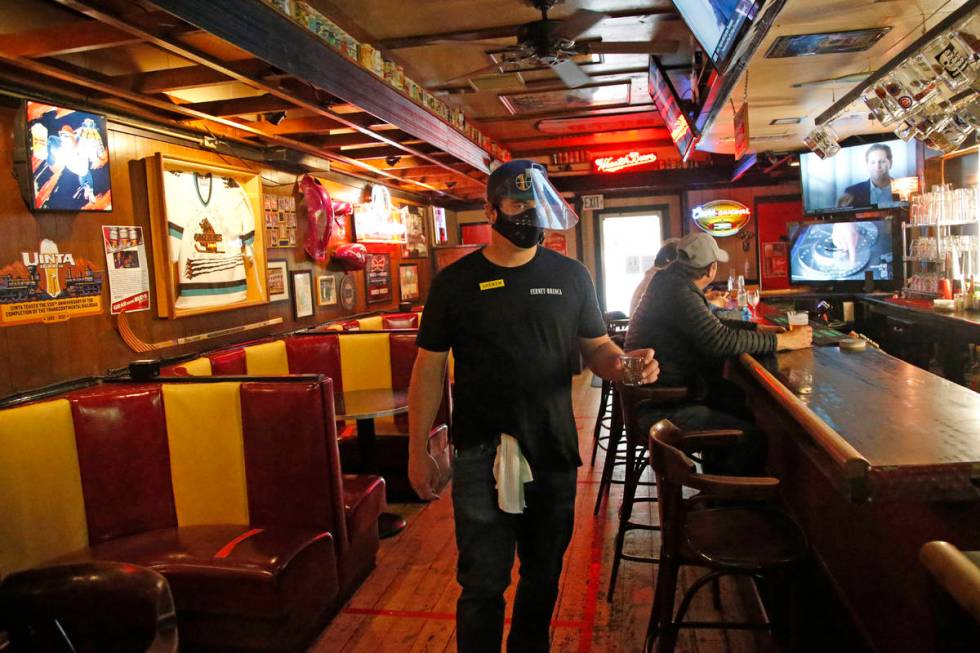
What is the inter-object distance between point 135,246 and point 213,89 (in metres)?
1.27

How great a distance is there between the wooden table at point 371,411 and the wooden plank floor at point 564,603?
158 mm

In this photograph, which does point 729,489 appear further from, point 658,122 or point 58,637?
point 658,122

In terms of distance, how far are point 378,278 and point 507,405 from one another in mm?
5939

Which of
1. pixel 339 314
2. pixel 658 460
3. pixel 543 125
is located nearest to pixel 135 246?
pixel 339 314

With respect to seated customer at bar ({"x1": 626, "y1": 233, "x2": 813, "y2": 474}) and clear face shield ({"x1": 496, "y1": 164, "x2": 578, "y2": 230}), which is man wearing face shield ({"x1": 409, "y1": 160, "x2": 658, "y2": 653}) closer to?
clear face shield ({"x1": 496, "y1": 164, "x2": 578, "y2": 230})

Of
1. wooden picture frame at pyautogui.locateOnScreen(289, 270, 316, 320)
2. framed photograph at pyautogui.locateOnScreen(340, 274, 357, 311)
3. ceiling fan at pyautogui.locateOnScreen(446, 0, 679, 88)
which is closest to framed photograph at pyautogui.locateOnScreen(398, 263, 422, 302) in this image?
framed photograph at pyautogui.locateOnScreen(340, 274, 357, 311)

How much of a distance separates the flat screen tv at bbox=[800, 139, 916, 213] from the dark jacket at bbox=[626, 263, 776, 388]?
5.69 meters

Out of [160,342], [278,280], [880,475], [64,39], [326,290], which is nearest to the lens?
[880,475]

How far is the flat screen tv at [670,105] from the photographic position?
526 cm

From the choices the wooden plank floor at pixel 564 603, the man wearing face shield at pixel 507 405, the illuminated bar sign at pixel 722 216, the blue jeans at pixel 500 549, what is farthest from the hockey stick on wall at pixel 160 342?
the illuminated bar sign at pixel 722 216

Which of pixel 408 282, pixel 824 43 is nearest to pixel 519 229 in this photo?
pixel 824 43

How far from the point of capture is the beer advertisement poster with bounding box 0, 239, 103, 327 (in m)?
3.23

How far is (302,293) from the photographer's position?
6039 millimetres

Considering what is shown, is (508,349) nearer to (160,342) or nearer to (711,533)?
(711,533)
